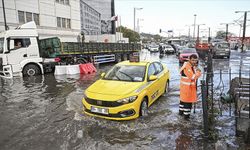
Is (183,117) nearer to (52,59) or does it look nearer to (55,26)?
(52,59)

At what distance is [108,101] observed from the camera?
547 centimetres

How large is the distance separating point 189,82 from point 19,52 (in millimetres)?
11847

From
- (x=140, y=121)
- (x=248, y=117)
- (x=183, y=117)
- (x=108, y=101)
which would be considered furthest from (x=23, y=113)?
(x=248, y=117)

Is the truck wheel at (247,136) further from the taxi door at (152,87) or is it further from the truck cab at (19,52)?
the truck cab at (19,52)

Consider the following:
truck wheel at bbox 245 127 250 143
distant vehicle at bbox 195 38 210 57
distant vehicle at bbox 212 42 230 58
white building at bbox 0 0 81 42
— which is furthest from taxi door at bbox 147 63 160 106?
white building at bbox 0 0 81 42

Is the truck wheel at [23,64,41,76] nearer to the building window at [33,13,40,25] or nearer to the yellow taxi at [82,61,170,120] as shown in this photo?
the yellow taxi at [82,61,170,120]

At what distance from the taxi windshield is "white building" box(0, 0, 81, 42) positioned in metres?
19.6

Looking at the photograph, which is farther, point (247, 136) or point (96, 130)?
point (96, 130)

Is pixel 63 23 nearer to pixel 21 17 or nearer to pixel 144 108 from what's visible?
pixel 21 17

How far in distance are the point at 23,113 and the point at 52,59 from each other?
30.4ft

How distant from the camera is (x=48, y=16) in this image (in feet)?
92.4

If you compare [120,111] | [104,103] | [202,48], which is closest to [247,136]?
[120,111]

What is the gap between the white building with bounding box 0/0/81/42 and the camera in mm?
23297

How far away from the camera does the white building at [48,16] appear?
76.4ft
